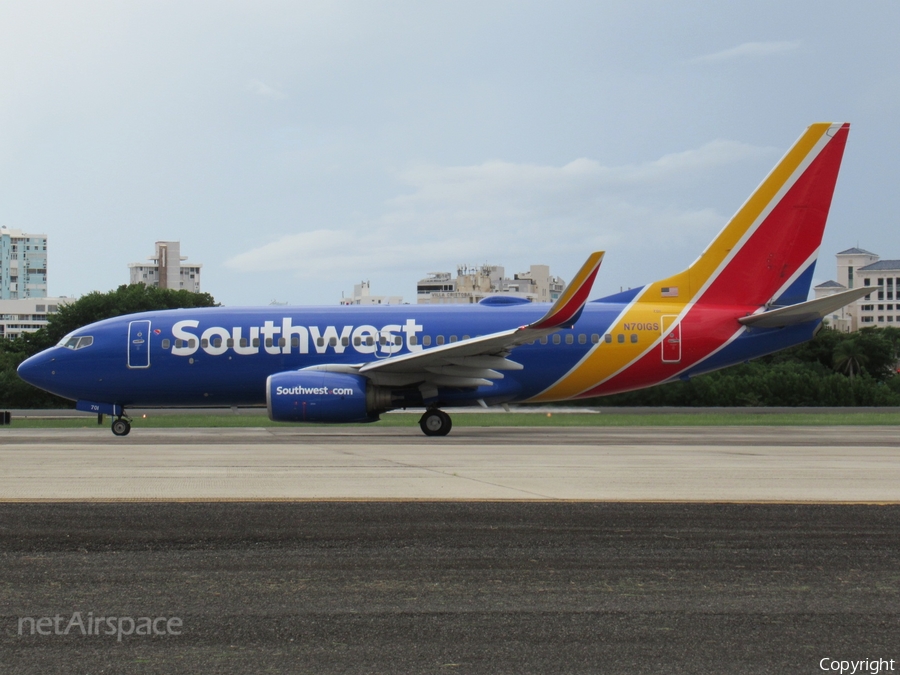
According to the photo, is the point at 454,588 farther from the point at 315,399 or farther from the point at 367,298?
the point at 367,298

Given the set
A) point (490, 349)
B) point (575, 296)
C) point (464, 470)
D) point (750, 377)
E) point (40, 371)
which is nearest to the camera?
point (464, 470)

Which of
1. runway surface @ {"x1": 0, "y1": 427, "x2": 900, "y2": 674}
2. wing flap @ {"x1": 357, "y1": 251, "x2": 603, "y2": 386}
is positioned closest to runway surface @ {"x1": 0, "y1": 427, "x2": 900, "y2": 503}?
runway surface @ {"x1": 0, "y1": 427, "x2": 900, "y2": 674}

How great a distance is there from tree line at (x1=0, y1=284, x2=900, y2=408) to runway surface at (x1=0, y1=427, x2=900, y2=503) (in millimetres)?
28534

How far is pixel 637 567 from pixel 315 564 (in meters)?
2.18

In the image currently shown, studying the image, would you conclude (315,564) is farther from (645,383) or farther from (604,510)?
(645,383)

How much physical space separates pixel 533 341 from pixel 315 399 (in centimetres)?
542

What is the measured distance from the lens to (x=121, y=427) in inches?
931

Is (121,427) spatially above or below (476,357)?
below

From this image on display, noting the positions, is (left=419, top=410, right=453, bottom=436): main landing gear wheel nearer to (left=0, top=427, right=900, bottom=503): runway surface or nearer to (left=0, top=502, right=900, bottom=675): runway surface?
(left=0, top=427, right=900, bottom=503): runway surface

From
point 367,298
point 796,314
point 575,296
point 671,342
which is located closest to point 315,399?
point 575,296

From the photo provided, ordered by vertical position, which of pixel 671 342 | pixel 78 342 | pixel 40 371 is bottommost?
pixel 40 371

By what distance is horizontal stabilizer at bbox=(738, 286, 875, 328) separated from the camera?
22778 millimetres

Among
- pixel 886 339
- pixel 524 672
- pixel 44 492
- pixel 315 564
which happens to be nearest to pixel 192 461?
pixel 44 492

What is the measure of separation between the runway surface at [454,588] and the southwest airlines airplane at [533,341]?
15.0 metres
